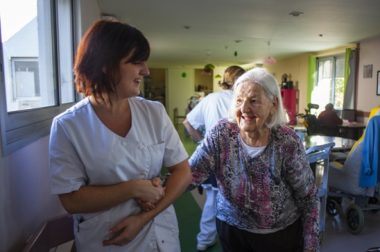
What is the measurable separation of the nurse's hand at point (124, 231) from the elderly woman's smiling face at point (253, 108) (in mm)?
531

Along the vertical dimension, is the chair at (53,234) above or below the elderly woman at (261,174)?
below

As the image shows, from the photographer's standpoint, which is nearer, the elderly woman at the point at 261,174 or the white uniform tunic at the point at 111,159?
the white uniform tunic at the point at 111,159

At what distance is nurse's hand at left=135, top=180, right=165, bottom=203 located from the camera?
85 centimetres

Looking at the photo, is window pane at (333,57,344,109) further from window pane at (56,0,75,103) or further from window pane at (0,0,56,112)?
window pane at (0,0,56,112)

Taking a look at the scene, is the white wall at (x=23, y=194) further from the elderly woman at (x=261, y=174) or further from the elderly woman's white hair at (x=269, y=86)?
the elderly woman's white hair at (x=269, y=86)

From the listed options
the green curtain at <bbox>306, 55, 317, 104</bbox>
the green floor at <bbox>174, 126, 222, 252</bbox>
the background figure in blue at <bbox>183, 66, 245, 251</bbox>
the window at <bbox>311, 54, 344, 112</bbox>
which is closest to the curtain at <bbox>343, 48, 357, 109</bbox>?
the window at <bbox>311, 54, 344, 112</bbox>

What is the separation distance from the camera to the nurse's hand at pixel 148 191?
33.6 inches

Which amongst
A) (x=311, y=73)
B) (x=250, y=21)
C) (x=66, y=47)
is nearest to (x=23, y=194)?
(x=66, y=47)

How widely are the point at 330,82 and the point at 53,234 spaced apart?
812 cm

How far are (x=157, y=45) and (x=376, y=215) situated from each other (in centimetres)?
555

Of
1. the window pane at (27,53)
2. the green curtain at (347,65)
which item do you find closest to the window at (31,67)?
the window pane at (27,53)

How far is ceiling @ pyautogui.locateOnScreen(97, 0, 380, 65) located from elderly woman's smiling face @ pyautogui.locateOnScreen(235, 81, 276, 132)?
9.22 ft

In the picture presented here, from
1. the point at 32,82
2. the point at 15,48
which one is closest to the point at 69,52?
the point at 32,82

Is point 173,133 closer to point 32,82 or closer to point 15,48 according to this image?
point 15,48
